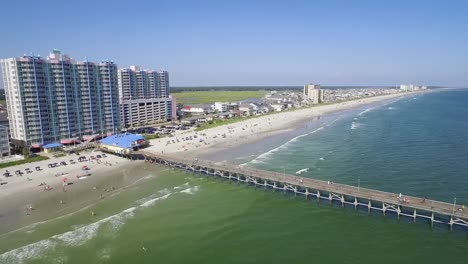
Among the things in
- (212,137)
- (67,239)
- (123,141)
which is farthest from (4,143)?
(212,137)

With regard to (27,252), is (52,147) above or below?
above

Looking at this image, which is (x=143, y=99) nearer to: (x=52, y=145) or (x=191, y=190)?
(x=52, y=145)

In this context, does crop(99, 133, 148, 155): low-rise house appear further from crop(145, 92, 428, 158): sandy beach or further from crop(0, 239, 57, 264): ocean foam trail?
crop(0, 239, 57, 264): ocean foam trail

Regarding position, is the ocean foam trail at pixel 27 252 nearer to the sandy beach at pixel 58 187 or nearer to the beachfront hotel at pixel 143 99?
the sandy beach at pixel 58 187

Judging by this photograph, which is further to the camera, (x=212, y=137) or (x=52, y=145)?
(x=212, y=137)

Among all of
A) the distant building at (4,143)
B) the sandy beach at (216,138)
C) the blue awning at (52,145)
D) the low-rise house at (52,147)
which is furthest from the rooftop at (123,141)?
the distant building at (4,143)
